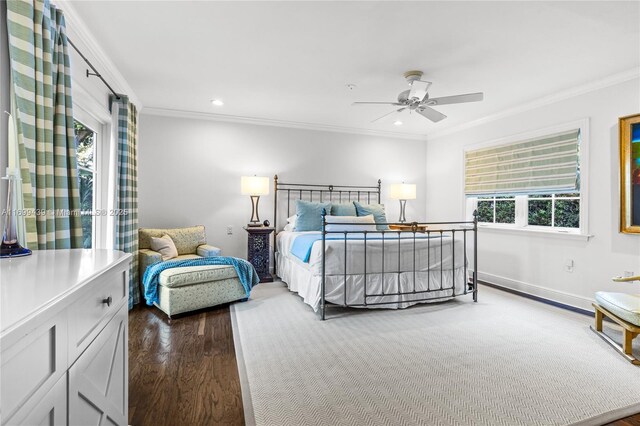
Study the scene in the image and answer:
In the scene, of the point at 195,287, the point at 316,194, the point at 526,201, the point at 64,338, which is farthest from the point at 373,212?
the point at 64,338

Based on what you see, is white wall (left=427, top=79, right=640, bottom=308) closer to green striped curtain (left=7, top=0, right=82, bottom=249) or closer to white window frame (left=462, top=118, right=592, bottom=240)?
white window frame (left=462, top=118, right=592, bottom=240)

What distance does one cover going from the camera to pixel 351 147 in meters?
5.67

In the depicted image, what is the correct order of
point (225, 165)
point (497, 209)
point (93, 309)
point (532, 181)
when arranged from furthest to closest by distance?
point (225, 165), point (497, 209), point (532, 181), point (93, 309)

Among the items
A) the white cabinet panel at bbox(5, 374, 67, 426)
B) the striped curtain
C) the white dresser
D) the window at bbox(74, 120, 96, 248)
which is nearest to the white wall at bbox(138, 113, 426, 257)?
the striped curtain

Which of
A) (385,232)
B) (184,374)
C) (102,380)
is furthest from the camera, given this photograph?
(385,232)

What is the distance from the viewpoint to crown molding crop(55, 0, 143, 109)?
2.27 m

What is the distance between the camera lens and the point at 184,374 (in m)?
2.13

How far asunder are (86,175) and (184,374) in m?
2.33

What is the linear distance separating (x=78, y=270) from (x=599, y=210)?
4.49m

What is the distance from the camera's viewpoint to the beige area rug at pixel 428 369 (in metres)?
1.77

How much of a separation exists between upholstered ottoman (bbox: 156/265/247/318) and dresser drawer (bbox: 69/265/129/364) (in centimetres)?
189

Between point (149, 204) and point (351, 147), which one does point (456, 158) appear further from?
point (149, 204)

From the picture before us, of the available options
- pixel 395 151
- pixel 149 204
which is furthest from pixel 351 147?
pixel 149 204

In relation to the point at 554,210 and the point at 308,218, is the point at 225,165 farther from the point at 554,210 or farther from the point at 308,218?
the point at 554,210
